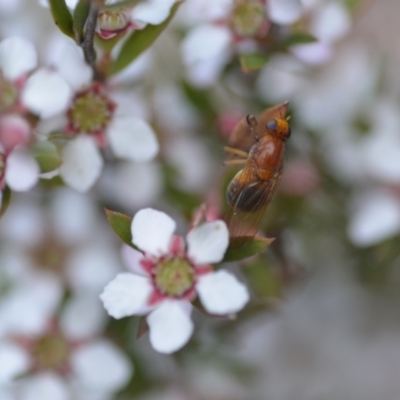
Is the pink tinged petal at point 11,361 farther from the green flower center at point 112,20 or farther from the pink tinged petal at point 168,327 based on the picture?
the green flower center at point 112,20

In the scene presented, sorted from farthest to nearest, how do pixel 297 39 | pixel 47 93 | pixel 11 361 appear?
pixel 11 361, pixel 297 39, pixel 47 93

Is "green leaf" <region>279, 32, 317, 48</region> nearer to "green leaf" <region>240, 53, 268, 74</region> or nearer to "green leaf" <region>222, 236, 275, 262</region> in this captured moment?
"green leaf" <region>240, 53, 268, 74</region>

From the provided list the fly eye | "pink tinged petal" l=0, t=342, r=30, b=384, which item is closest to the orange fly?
the fly eye

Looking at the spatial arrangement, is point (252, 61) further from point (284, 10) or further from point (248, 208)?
point (248, 208)

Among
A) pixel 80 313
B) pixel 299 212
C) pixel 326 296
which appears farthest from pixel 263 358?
pixel 80 313

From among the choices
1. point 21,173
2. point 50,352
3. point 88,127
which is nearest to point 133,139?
point 88,127
